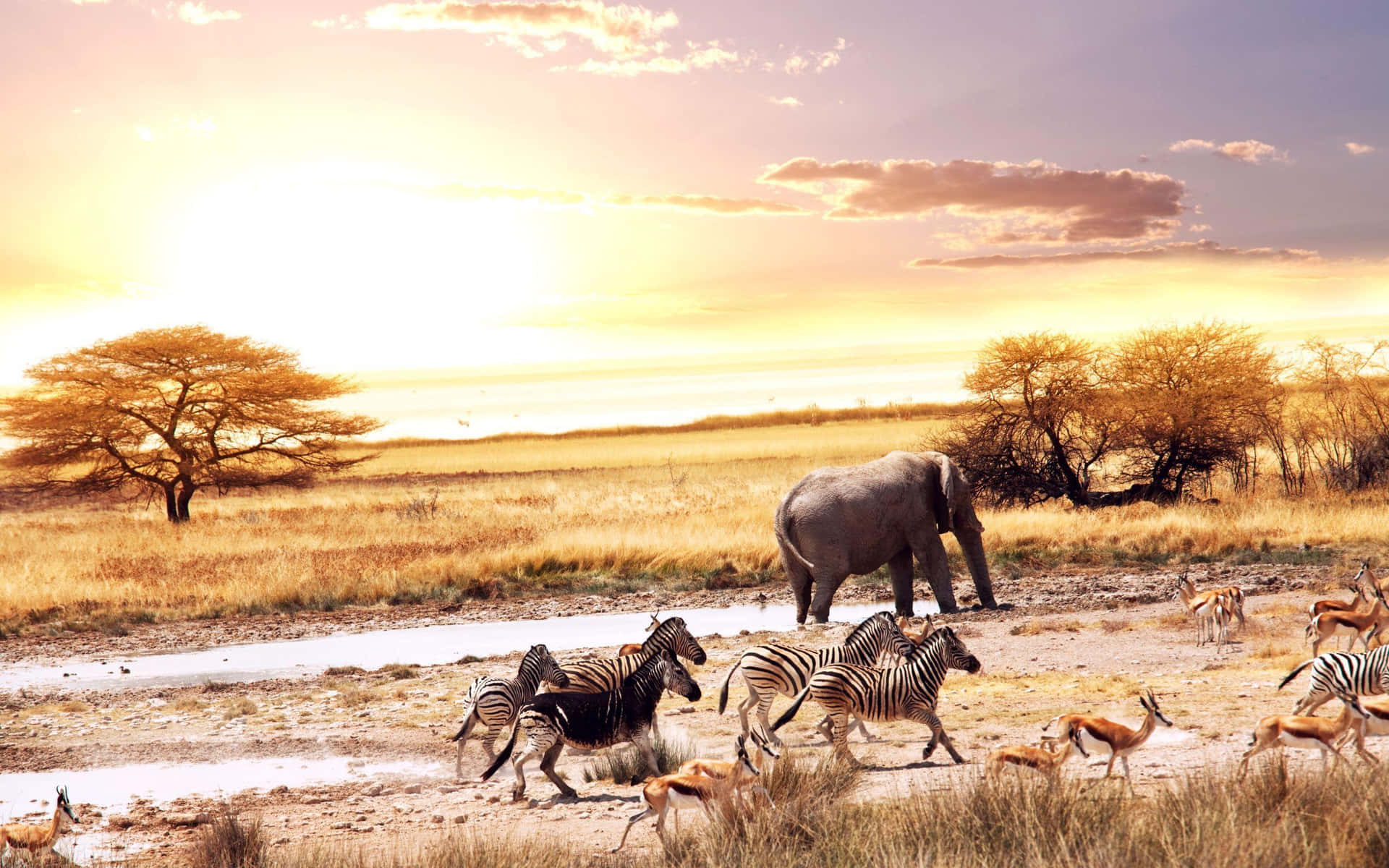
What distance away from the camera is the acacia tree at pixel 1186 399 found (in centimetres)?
3147

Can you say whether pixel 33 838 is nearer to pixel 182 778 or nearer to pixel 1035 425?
pixel 182 778

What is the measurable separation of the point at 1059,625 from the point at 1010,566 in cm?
700

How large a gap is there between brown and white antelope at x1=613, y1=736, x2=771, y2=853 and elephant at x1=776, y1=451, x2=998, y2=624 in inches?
428

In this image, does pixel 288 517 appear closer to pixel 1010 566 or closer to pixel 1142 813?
pixel 1010 566

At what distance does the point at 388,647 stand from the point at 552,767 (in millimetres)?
10145

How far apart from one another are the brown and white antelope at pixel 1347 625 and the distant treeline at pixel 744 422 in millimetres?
81371

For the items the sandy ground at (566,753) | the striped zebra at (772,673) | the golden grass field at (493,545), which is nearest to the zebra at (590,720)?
the sandy ground at (566,753)

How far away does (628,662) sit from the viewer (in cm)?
1193

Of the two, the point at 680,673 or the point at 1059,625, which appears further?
the point at 1059,625

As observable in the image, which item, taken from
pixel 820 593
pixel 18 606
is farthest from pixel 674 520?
pixel 18 606

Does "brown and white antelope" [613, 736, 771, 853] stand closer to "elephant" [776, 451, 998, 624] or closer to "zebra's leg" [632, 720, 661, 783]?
"zebra's leg" [632, 720, 661, 783]

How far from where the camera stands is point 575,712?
8930 millimetres

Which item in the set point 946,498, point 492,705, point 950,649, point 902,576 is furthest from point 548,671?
point 946,498

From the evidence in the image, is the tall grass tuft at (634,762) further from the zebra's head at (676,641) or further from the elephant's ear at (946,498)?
the elephant's ear at (946,498)
